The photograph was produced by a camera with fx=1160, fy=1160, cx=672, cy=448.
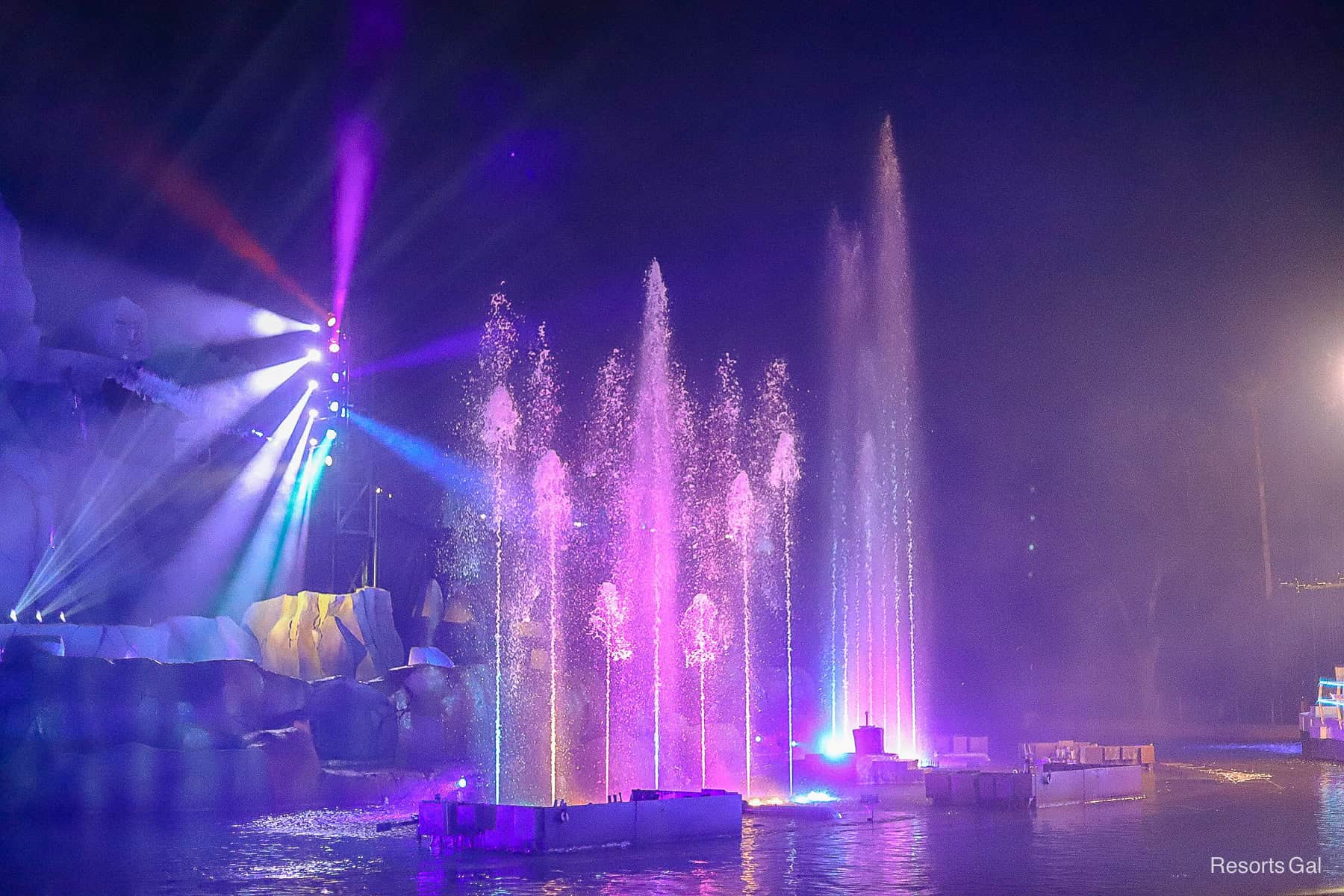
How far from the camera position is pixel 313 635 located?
107ft

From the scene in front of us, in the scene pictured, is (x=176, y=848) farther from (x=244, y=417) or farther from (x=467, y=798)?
(x=244, y=417)

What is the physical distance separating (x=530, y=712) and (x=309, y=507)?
9288 mm

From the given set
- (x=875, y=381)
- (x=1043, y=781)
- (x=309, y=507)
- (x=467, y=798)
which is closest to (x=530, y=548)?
(x=309, y=507)

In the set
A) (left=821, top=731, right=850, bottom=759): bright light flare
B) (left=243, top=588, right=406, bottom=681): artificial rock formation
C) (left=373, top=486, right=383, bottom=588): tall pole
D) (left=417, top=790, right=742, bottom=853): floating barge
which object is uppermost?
(left=373, top=486, right=383, bottom=588): tall pole

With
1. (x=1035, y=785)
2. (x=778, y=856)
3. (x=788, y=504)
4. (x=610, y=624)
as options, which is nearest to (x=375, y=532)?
(x=610, y=624)

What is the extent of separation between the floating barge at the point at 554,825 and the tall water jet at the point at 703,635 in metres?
22.8

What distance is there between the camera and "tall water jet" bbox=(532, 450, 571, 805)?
29047 mm

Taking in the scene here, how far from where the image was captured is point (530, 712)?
31.7 meters

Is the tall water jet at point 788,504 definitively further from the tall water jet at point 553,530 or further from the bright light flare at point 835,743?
the tall water jet at point 553,530

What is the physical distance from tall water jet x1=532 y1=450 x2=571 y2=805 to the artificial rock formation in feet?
17.7

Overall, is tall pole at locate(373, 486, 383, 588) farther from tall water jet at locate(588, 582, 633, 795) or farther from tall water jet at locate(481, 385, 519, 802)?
tall water jet at locate(588, 582, 633, 795)

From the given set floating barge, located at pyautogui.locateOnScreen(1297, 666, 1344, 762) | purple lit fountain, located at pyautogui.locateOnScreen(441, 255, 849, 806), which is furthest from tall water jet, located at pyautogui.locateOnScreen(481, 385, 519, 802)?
floating barge, located at pyautogui.locateOnScreen(1297, 666, 1344, 762)

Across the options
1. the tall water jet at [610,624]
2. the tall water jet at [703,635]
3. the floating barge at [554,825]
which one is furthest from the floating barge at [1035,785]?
the tall water jet at [703,635]

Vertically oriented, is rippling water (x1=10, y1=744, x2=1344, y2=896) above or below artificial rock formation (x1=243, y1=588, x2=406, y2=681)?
below
